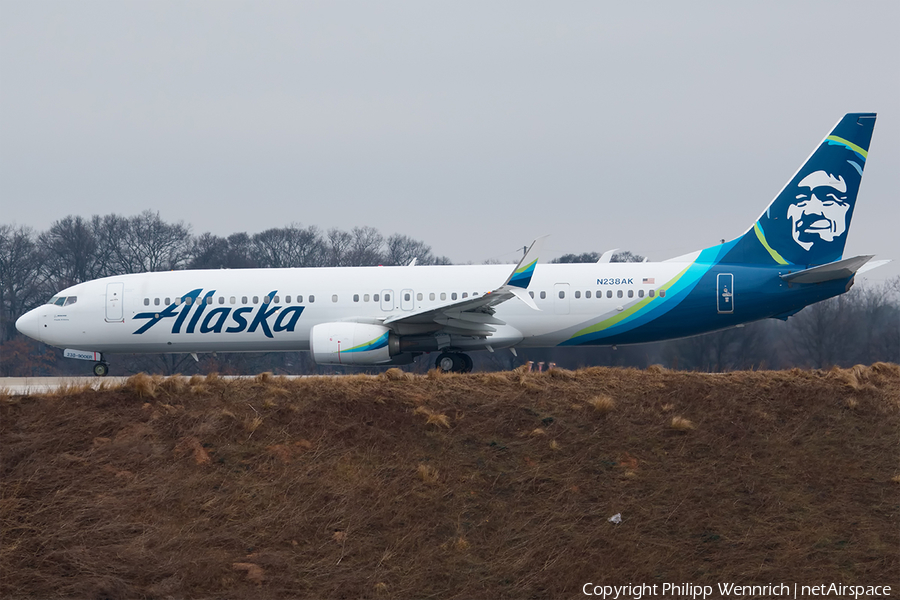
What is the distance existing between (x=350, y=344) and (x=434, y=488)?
9.04 m

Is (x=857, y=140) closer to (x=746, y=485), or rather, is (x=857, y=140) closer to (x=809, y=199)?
(x=809, y=199)

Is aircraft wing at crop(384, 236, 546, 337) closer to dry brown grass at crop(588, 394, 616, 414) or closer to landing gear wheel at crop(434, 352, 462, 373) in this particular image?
landing gear wheel at crop(434, 352, 462, 373)

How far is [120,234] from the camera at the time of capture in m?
56.4

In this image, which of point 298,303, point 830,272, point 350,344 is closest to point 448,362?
point 350,344

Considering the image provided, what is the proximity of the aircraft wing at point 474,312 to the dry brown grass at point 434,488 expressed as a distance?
16.1ft

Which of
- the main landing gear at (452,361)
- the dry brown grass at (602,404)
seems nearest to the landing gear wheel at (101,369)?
the main landing gear at (452,361)

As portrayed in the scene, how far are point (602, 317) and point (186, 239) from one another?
129ft

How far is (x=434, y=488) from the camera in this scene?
507 inches

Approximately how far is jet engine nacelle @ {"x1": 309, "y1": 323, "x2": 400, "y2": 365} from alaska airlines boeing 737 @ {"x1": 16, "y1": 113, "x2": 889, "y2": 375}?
0.12 ft

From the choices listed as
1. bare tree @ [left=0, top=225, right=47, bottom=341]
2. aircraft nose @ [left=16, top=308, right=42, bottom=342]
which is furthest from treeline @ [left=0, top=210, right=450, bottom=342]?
aircraft nose @ [left=16, top=308, right=42, bottom=342]

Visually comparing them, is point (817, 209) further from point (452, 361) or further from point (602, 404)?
point (602, 404)

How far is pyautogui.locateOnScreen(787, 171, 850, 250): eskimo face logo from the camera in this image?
74.9ft

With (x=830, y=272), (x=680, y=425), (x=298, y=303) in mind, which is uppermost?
(x=830, y=272)

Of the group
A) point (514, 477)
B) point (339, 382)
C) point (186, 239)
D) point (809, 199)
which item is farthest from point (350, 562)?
point (186, 239)
